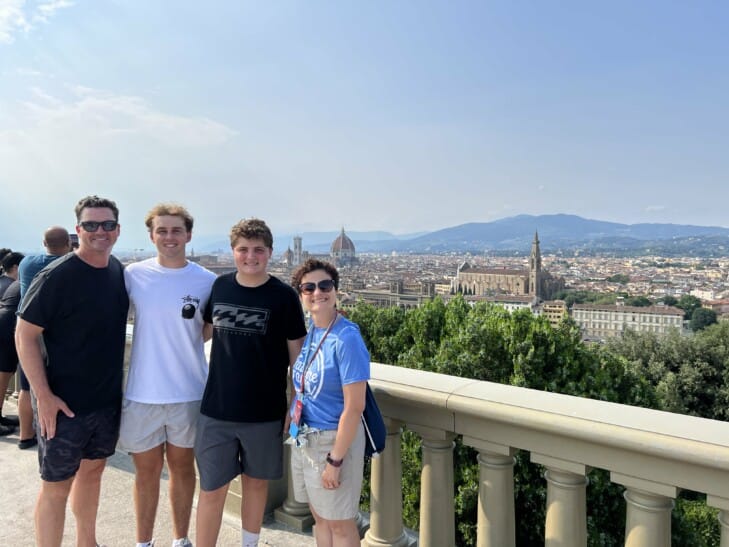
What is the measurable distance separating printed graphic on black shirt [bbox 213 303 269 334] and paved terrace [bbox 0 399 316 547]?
1.25 metres

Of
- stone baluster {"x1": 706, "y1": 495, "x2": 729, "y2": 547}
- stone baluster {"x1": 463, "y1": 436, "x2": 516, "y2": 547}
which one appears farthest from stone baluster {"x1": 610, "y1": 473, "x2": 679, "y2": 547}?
→ stone baluster {"x1": 463, "y1": 436, "x2": 516, "y2": 547}

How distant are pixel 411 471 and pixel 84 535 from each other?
159 inches

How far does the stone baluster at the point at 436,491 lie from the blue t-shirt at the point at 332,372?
42cm

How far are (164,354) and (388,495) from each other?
1196mm

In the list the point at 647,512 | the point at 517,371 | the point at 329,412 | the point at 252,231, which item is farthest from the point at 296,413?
the point at 517,371

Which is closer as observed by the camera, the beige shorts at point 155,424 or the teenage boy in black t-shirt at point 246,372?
A: the teenage boy in black t-shirt at point 246,372

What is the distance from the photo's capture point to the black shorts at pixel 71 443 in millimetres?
2289

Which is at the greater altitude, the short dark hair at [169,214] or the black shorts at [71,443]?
the short dark hair at [169,214]

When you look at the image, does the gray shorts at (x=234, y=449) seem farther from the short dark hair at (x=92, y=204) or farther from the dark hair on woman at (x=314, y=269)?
the short dark hair at (x=92, y=204)

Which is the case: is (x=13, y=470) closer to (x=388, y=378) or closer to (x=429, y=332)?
(x=388, y=378)

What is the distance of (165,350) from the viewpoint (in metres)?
2.43

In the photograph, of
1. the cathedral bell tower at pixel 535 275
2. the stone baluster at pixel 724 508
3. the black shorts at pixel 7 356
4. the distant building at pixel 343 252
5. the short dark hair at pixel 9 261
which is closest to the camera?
the stone baluster at pixel 724 508

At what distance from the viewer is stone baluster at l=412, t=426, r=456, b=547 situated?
2160 millimetres

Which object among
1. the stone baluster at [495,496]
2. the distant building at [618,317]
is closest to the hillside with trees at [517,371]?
the stone baluster at [495,496]
